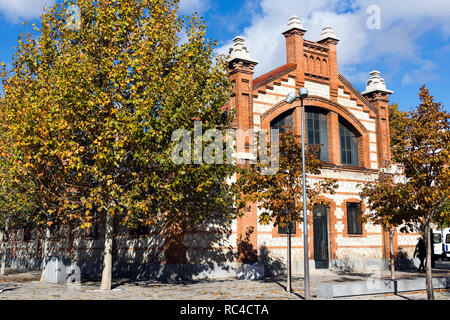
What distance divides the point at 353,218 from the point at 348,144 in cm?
472

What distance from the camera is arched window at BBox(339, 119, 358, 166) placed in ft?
→ 88.0

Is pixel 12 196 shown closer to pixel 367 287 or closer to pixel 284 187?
pixel 284 187

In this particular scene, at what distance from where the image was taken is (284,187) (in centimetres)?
1645

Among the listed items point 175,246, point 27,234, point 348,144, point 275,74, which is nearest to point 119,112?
point 175,246

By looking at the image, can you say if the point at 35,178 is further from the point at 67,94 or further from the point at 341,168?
the point at 341,168

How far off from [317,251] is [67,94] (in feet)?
53.6

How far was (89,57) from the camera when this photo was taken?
15109 millimetres

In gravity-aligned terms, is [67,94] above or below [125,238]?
above

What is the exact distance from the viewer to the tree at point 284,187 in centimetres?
1570

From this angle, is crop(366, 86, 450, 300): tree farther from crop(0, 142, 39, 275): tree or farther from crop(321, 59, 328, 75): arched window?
crop(0, 142, 39, 275): tree

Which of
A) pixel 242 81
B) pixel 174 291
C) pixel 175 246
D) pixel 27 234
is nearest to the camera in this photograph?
pixel 174 291
